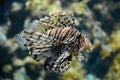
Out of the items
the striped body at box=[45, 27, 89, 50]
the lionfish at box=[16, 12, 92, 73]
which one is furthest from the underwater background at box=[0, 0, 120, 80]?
the striped body at box=[45, 27, 89, 50]

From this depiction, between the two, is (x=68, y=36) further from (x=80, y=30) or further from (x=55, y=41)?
(x=80, y=30)

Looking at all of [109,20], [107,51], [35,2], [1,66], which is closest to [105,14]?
[109,20]

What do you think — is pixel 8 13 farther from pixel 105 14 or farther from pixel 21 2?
pixel 105 14

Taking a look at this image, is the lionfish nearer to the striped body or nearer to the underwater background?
the striped body

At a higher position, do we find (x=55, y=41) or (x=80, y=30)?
(x=80, y=30)

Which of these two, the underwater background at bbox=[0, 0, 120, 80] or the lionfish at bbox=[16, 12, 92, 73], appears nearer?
the lionfish at bbox=[16, 12, 92, 73]

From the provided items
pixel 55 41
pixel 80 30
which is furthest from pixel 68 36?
pixel 80 30
